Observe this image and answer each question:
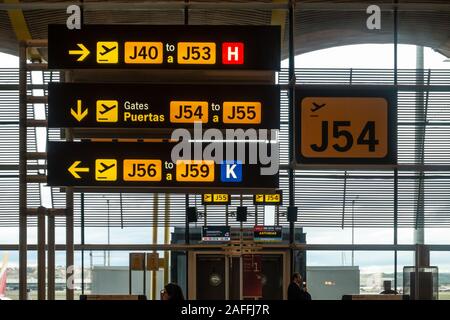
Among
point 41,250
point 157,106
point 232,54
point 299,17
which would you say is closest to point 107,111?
point 157,106

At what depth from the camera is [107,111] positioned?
725cm

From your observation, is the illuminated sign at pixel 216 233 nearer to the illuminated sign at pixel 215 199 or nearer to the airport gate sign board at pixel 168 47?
the illuminated sign at pixel 215 199

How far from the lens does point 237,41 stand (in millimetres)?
7273

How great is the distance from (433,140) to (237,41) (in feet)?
25.1

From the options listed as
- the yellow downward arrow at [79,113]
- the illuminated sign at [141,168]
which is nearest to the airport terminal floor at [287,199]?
the illuminated sign at [141,168]

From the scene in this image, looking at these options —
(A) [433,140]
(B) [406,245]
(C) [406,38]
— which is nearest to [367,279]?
(B) [406,245]

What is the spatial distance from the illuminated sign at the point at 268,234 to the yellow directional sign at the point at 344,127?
6117 millimetres

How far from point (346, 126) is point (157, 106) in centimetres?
209

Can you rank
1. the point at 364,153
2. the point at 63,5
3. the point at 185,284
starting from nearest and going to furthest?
the point at 364,153
the point at 63,5
the point at 185,284

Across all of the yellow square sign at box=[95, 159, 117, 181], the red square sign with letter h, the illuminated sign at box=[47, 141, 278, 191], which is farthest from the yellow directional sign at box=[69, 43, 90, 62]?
the red square sign with letter h

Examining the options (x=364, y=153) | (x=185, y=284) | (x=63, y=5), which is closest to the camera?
(x=364, y=153)

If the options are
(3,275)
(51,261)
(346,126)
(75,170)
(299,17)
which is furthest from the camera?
(299,17)

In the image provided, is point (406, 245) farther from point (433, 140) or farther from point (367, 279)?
point (433, 140)

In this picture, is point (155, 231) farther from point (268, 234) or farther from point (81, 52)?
point (81, 52)
